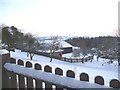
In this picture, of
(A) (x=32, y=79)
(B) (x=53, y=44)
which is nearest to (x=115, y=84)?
(A) (x=32, y=79)

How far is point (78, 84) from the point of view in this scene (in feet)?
2.49

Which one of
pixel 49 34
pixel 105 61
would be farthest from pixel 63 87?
pixel 49 34

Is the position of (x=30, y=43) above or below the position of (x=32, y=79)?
below

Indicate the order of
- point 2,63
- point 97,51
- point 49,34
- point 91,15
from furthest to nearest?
point 49,34 → point 97,51 → point 91,15 → point 2,63

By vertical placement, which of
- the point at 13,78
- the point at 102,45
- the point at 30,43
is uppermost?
the point at 13,78

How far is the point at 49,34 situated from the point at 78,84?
Result: 1717 cm

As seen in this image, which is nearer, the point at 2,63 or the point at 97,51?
the point at 2,63

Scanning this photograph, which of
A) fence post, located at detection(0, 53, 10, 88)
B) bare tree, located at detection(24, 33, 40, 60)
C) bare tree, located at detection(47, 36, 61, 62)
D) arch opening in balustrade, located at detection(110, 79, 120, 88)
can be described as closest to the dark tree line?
bare tree, located at detection(47, 36, 61, 62)

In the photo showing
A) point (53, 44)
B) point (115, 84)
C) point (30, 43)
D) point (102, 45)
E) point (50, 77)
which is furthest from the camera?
point (53, 44)

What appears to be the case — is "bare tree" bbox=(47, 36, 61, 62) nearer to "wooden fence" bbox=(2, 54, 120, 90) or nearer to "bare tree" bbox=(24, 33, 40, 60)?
"bare tree" bbox=(24, 33, 40, 60)

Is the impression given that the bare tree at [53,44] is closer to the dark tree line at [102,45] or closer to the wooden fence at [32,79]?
the dark tree line at [102,45]

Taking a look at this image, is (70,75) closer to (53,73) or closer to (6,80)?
(53,73)

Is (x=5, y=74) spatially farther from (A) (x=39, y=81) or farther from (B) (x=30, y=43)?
(B) (x=30, y=43)

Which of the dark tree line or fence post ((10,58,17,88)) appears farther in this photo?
the dark tree line
